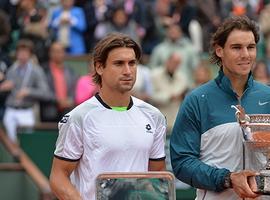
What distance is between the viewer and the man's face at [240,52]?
6.62 metres

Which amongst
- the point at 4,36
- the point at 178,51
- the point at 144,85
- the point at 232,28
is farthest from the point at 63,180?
the point at 178,51

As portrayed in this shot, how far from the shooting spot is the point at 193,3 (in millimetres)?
18750

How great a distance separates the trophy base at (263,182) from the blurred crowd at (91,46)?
7576 mm

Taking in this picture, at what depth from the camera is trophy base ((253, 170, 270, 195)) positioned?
6.18 meters

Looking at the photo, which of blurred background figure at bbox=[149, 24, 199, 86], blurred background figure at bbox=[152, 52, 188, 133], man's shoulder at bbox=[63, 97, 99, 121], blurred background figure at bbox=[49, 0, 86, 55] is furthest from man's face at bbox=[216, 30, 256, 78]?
blurred background figure at bbox=[49, 0, 86, 55]

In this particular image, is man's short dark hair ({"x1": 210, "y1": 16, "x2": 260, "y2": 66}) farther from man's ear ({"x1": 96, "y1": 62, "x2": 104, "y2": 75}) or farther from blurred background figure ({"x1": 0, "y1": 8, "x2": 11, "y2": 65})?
blurred background figure ({"x1": 0, "y1": 8, "x2": 11, "y2": 65})

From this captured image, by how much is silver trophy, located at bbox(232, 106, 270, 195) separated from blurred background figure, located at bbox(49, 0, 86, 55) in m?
10.2

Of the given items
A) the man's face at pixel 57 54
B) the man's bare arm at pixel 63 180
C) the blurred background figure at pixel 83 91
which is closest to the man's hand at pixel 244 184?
the man's bare arm at pixel 63 180

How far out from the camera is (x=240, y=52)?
6.62 meters

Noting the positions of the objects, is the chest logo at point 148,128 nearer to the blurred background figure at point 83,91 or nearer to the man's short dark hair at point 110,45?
the man's short dark hair at point 110,45

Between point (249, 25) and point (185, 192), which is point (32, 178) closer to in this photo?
point (185, 192)

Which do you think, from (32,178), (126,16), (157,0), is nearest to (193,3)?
(157,0)

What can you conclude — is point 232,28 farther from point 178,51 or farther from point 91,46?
point 91,46

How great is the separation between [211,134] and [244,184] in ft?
1.75
